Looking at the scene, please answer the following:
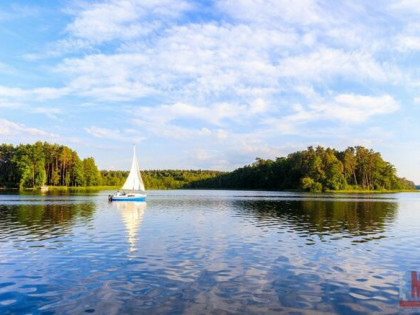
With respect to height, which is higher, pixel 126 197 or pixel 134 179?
pixel 134 179

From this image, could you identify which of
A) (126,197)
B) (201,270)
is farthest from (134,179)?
(201,270)

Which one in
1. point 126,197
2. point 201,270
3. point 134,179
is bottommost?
point 201,270

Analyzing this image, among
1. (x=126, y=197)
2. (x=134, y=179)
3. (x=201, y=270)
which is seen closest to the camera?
(x=201, y=270)

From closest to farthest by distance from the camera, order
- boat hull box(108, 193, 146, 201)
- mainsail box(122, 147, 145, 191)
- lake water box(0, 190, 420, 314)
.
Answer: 1. lake water box(0, 190, 420, 314)
2. boat hull box(108, 193, 146, 201)
3. mainsail box(122, 147, 145, 191)

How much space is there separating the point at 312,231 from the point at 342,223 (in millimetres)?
10588

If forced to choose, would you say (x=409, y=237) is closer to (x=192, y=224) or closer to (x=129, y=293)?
(x=192, y=224)

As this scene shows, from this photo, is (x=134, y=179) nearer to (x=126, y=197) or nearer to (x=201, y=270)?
(x=126, y=197)

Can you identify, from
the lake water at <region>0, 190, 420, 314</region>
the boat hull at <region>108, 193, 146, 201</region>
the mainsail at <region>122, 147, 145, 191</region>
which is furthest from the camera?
the mainsail at <region>122, 147, 145, 191</region>

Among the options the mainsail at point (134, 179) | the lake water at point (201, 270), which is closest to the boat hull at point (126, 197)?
the mainsail at point (134, 179)

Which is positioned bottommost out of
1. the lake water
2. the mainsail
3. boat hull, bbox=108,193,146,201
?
the lake water

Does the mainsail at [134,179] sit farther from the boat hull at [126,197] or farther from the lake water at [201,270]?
the lake water at [201,270]

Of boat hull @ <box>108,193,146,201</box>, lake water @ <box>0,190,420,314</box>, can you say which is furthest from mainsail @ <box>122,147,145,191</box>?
lake water @ <box>0,190,420,314</box>

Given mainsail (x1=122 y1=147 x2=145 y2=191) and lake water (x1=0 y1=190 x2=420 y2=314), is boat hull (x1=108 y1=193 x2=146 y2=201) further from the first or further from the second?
lake water (x1=0 y1=190 x2=420 y2=314)

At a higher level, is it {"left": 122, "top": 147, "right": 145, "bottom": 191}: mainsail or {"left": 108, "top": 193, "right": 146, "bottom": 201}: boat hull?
{"left": 122, "top": 147, "right": 145, "bottom": 191}: mainsail
